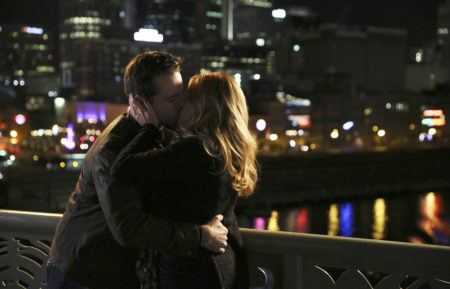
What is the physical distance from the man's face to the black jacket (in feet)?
0.26

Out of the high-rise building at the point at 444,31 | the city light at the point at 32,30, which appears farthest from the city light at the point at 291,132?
the city light at the point at 32,30

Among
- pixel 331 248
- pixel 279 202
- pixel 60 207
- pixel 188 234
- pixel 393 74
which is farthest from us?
pixel 393 74

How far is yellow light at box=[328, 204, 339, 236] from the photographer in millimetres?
30136

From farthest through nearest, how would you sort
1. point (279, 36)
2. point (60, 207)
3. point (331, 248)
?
point (279, 36) < point (60, 207) < point (331, 248)

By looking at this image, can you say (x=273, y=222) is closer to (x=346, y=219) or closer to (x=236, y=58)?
(x=346, y=219)

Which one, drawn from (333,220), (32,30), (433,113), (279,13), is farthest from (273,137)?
(279,13)

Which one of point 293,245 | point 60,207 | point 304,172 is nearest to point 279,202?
point 304,172

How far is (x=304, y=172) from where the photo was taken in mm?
41844

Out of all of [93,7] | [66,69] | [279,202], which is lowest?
[279,202]

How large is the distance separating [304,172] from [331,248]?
3964 cm

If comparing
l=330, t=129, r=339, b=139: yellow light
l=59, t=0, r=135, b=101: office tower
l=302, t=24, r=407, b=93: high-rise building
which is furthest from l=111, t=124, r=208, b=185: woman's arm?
l=302, t=24, r=407, b=93: high-rise building

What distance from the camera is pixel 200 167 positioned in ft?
6.31

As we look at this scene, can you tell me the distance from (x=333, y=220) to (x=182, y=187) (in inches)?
Answer: 1261

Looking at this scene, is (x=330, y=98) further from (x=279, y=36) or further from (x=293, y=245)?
(x=279, y=36)
